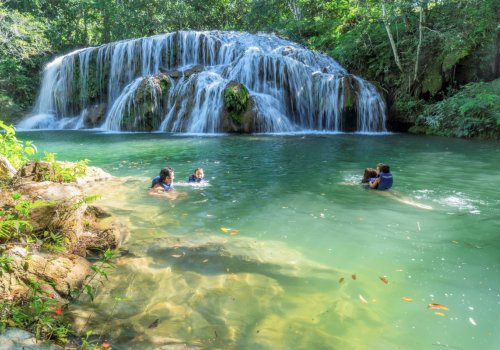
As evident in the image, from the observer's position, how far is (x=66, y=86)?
84.9 feet

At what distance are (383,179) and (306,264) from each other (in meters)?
3.68

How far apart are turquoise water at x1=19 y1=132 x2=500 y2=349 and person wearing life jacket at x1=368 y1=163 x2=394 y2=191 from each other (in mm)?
185

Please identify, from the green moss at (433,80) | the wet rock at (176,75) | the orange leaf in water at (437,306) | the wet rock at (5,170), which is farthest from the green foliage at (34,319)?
the wet rock at (176,75)

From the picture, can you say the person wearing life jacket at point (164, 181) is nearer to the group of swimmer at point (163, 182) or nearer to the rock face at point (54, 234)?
the group of swimmer at point (163, 182)

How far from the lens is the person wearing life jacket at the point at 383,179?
7.20 metres

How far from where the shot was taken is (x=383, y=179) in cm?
723

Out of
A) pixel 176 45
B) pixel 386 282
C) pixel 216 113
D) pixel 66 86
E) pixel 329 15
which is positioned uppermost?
pixel 329 15

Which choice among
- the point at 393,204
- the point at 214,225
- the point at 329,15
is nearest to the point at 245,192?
the point at 214,225

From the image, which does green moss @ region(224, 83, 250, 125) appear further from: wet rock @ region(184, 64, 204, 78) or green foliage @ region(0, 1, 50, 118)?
green foliage @ region(0, 1, 50, 118)

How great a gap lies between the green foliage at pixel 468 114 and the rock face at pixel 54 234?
Result: 1498 cm

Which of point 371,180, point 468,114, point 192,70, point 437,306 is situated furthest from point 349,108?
point 437,306

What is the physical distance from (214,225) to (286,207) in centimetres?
142

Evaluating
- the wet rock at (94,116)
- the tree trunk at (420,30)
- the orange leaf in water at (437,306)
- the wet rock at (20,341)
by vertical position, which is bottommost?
the orange leaf in water at (437,306)

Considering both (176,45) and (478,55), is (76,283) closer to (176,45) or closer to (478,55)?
(478,55)
